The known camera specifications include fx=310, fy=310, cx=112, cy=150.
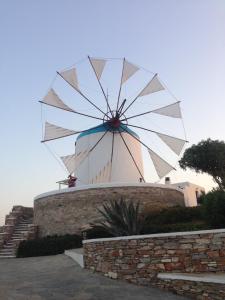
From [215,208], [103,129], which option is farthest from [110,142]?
[215,208]

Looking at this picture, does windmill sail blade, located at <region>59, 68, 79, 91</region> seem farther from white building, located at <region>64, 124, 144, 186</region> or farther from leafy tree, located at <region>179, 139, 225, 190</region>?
leafy tree, located at <region>179, 139, 225, 190</region>

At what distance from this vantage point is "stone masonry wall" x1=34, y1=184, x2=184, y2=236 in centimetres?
1917

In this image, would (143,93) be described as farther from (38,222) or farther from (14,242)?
(14,242)

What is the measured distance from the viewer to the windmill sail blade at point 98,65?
26.0 metres

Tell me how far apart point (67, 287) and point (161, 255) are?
297cm

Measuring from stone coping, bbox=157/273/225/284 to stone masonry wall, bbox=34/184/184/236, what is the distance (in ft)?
33.6

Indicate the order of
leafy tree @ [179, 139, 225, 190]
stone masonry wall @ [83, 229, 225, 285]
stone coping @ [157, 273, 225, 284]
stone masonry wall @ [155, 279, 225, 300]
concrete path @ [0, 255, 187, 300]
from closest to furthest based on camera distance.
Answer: stone masonry wall @ [155, 279, 225, 300]
stone coping @ [157, 273, 225, 284]
concrete path @ [0, 255, 187, 300]
stone masonry wall @ [83, 229, 225, 285]
leafy tree @ [179, 139, 225, 190]

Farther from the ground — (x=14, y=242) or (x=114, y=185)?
(x=114, y=185)

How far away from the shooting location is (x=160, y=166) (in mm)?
25141

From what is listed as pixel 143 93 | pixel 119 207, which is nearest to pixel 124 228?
pixel 119 207

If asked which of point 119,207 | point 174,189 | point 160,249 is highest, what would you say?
point 174,189

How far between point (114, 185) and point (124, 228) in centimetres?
791

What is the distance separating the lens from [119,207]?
40.7 ft

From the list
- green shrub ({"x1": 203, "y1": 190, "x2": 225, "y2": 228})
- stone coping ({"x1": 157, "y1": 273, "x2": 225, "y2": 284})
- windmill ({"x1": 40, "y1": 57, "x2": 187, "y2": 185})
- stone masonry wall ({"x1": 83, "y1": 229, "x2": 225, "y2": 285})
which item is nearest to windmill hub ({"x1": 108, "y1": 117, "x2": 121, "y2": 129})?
windmill ({"x1": 40, "y1": 57, "x2": 187, "y2": 185})
